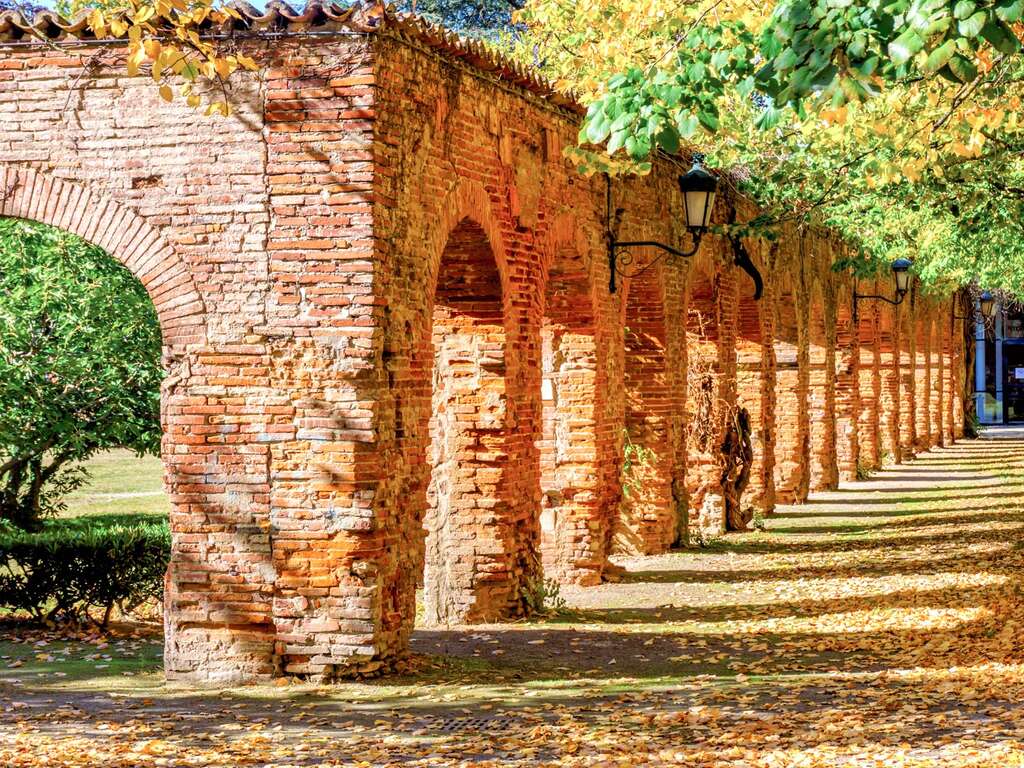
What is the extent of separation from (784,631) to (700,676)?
209 centimetres

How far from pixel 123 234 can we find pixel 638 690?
4.17 metres

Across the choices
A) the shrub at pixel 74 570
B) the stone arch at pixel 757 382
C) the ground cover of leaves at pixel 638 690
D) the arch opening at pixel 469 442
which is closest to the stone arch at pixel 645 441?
the ground cover of leaves at pixel 638 690

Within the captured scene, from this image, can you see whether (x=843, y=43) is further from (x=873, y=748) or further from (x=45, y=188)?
(x=45, y=188)

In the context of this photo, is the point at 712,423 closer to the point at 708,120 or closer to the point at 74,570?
the point at 74,570

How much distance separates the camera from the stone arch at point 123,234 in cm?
892

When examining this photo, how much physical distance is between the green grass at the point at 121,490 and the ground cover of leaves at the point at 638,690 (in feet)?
28.6

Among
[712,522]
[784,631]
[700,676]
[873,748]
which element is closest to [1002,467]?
[712,522]

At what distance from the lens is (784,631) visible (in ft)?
36.7

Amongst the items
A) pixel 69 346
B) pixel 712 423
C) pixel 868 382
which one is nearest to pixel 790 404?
pixel 712 423

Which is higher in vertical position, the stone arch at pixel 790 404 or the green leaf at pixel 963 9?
the green leaf at pixel 963 9

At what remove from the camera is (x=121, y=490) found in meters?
28.1

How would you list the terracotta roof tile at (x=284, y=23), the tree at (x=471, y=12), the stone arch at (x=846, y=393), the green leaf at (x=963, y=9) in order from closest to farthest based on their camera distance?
the green leaf at (x=963, y=9)
the terracotta roof tile at (x=284, y=23)
the stone arch at (x=846, y=393)
the tree at (x=471, y=12)

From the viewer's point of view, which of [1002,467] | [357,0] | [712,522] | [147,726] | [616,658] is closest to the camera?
[147,726]

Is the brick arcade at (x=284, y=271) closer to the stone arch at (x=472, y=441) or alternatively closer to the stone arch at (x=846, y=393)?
the stone arch at (x=472, y=441)
